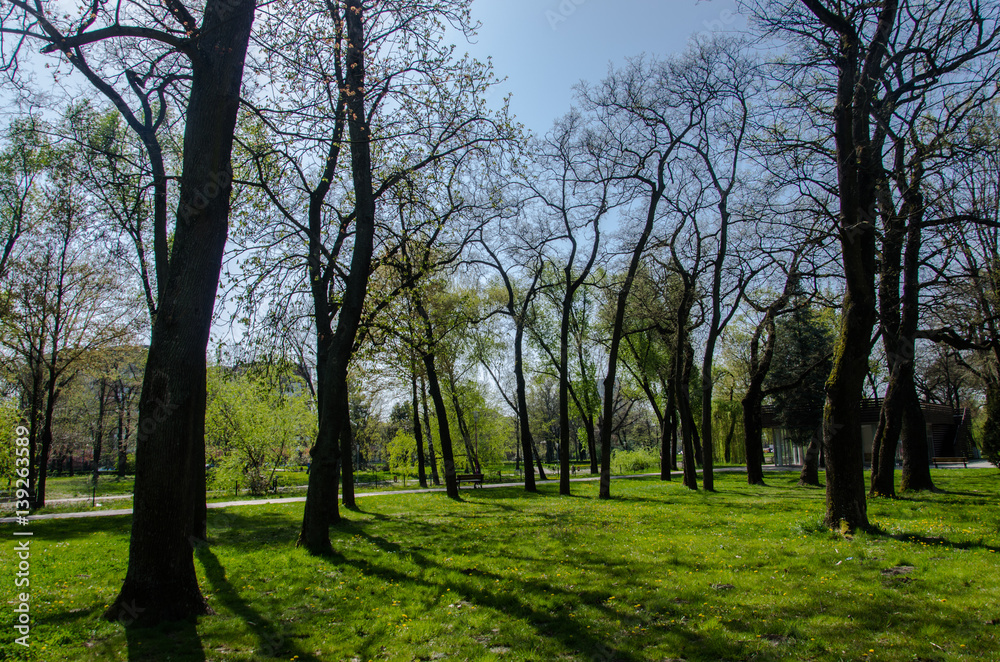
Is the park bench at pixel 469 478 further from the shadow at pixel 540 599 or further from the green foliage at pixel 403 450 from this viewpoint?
the shadow at pixel 540 599

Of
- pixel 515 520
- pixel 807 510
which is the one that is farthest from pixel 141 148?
pixel 807 510

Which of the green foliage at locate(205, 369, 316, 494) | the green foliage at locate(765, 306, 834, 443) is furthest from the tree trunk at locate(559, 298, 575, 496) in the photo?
the green foliage at locate(765, 306, 834, 443)

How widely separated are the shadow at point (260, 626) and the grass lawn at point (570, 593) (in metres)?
0.03

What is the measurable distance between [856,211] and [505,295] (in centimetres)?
1759

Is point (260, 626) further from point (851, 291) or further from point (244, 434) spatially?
point (244, 434)

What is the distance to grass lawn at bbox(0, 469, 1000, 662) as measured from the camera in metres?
4.76

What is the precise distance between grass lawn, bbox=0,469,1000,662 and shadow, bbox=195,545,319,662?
3cm

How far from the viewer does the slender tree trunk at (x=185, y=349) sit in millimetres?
5609

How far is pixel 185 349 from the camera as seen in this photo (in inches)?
233

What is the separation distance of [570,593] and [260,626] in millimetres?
3422

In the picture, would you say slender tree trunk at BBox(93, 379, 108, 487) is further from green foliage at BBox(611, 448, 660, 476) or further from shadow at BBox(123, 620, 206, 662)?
shadow at BBox(123, 620, 206, 662)

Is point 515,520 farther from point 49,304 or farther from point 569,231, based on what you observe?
point 49,304

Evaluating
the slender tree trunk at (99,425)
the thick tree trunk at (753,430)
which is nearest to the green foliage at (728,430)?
the thick tree trunk at (753,430)

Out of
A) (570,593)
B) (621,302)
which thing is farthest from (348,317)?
(621,302)
